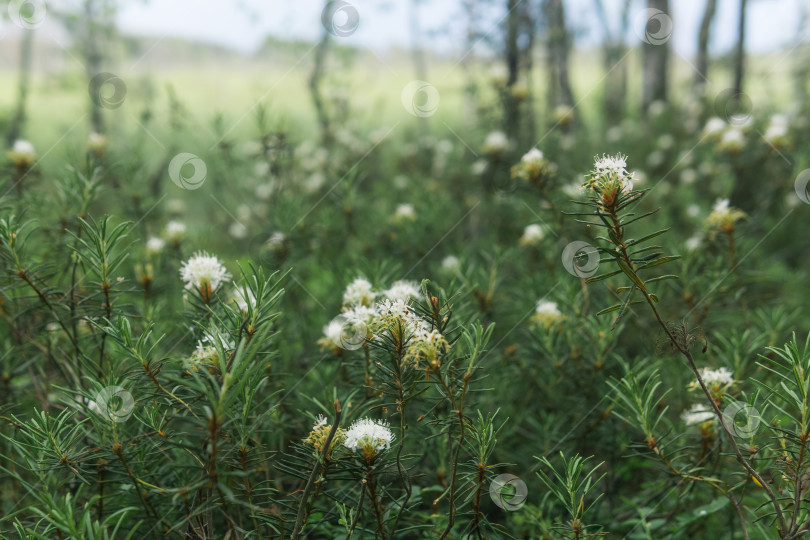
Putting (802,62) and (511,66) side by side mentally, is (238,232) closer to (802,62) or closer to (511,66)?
(511,66)

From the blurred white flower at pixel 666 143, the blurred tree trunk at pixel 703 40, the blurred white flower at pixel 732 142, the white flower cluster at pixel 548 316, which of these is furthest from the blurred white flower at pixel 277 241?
the blurred tree trunk at pixel 703 40

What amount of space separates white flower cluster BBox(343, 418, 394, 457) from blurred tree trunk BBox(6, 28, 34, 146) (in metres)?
4.78

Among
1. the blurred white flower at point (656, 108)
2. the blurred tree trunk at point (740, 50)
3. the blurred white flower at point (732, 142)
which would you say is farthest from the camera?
the blurred white flower at point (656, 108)

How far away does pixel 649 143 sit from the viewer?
438 centimetres

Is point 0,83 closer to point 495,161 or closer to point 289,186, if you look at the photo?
point 289,186

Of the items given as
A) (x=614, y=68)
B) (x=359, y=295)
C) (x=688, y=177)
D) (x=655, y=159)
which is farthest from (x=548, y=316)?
(x=614, y=68)

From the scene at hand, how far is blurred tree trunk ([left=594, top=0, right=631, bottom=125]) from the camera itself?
6.18m

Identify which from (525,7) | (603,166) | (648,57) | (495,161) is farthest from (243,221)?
(648,57)

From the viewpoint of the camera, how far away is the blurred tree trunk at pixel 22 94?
14.6ft

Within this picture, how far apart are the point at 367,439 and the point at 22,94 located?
192 inches

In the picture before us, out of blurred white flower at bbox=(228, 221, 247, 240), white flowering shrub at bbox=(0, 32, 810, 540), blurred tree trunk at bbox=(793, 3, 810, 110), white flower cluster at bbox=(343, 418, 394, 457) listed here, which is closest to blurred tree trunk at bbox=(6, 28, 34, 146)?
white flowering shrub at bbox=(0, 32, 810, 540)

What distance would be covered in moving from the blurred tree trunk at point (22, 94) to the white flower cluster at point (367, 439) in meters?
4.78

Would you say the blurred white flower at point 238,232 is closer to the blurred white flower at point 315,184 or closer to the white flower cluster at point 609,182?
the blurred white flower at point 315,184

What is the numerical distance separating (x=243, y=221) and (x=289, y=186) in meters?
0.52
